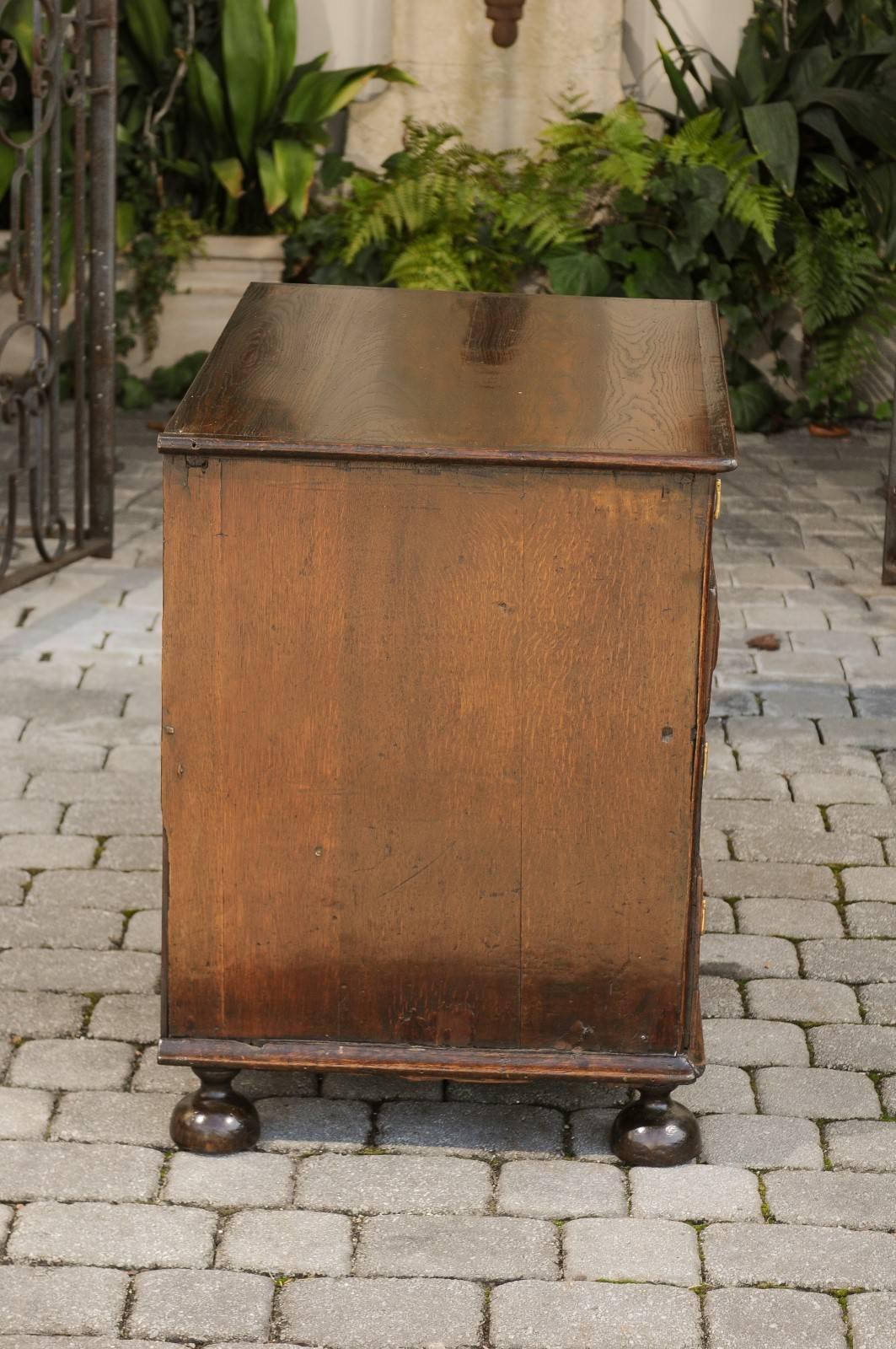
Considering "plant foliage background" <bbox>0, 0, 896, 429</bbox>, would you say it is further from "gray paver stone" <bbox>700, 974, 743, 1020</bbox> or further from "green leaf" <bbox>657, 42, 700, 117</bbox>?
"gray paver stone" <bbox>700, 974, 743, 1020</bbox>

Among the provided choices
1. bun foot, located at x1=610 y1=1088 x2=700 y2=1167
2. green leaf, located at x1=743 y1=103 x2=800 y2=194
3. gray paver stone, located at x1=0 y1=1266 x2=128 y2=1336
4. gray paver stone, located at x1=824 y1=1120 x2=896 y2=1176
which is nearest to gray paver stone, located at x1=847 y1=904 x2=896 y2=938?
gray paver stone, located at x1=824 y1=1120 x2=896 y2=1176

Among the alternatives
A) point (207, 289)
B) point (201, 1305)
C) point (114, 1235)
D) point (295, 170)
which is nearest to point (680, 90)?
point (295, 170)

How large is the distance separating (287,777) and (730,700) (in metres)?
2.33

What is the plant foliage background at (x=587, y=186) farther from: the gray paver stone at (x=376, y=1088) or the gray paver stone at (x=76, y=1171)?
the gray paver stone at (x=76, y=1171)

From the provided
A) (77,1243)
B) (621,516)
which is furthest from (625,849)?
(77,1243)

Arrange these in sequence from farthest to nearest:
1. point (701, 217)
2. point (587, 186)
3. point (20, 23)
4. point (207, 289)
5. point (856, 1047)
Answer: point (207, 289) < point (587, 186) < point (701, 217) < point (20, 23) < point (856, 1047)

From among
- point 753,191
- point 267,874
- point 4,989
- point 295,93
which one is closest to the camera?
point 267,874

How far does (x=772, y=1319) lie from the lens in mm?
2395

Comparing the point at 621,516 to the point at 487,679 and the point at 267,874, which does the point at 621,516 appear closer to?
the point at 487,679

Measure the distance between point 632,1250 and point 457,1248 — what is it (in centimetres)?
25

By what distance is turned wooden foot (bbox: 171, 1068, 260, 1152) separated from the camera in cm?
275

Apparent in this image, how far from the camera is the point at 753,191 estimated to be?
6.88 metres

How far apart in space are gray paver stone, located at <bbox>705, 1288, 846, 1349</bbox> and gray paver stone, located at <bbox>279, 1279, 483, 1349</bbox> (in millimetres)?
326

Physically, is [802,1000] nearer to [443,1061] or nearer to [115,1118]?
[443,1061]
